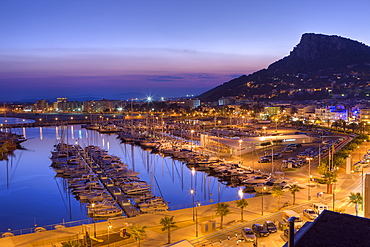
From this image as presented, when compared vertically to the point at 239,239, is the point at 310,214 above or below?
above

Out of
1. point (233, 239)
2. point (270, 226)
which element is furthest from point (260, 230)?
point (233, 239)

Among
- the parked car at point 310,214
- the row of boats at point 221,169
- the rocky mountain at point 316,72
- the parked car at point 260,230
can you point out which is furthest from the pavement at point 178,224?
the rocky mountain at point 316,72

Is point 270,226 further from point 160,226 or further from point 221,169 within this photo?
point 221,169

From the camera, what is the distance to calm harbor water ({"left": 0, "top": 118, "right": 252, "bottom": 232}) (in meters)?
17.1

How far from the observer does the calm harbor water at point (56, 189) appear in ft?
56.1

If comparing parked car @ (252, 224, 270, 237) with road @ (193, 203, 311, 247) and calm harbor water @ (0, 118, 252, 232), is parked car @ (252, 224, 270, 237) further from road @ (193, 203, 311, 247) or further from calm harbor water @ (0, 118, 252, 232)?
calm harbor water @ (0, 118, 252, 232)

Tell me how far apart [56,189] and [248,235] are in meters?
15.2

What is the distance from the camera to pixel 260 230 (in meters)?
10.8

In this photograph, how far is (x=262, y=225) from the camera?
11.0 metres

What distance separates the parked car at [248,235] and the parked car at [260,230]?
212 millimetres

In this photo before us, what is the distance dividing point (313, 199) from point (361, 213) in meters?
Result: 2.54

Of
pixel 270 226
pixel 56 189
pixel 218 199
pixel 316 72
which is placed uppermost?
pixel 316 72

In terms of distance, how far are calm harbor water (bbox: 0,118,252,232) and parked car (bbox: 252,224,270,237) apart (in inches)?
166

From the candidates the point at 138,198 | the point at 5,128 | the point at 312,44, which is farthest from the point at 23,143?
the point at 312,44
